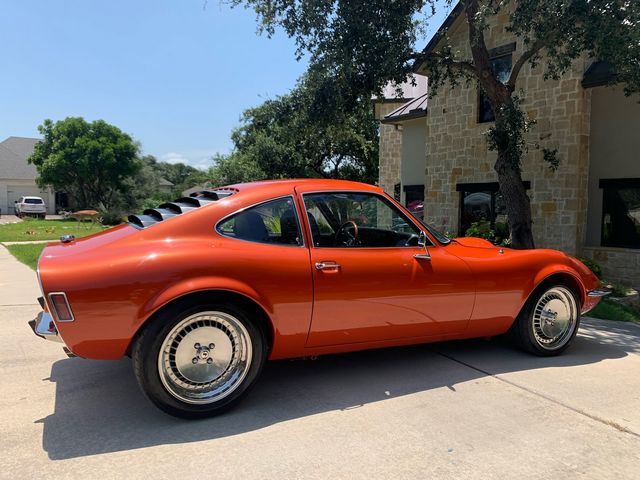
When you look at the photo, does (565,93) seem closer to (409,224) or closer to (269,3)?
(269,3)

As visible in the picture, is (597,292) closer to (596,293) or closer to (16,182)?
(596,293)

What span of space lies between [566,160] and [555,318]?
7431 millimetres

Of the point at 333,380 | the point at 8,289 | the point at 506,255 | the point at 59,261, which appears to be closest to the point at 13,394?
the point at 59,261

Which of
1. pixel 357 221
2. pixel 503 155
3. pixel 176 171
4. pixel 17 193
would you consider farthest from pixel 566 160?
pixel 176 171

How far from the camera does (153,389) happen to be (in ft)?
10.2

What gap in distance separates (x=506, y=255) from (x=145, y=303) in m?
3.10

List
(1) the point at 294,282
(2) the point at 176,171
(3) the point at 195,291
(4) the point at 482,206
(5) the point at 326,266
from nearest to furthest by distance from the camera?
(3) the point at 195,291 → (1) the point at 294,282 → (5) the point at 326,266 → (4) the point at 482,206 → (2) the point at 176,171

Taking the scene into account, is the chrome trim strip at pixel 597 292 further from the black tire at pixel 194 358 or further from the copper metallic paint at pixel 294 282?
the black tire at pixel 194 358

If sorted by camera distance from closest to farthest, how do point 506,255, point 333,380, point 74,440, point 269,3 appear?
1. point 74,440
2. point 333,380
3. point 506,255
4. point 269,3

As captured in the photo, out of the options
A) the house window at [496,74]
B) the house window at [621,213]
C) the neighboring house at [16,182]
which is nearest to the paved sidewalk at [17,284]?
the house window at [496,74]

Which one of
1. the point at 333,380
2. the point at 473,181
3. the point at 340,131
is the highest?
the point at 340,131

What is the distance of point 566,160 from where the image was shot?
1085 centimetres

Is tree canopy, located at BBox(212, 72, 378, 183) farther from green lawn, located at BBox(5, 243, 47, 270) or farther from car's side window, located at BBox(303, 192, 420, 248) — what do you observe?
car's side window, located at BBox(303, 192, 420, 248)

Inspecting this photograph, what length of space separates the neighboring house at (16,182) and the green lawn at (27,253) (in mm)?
33012
